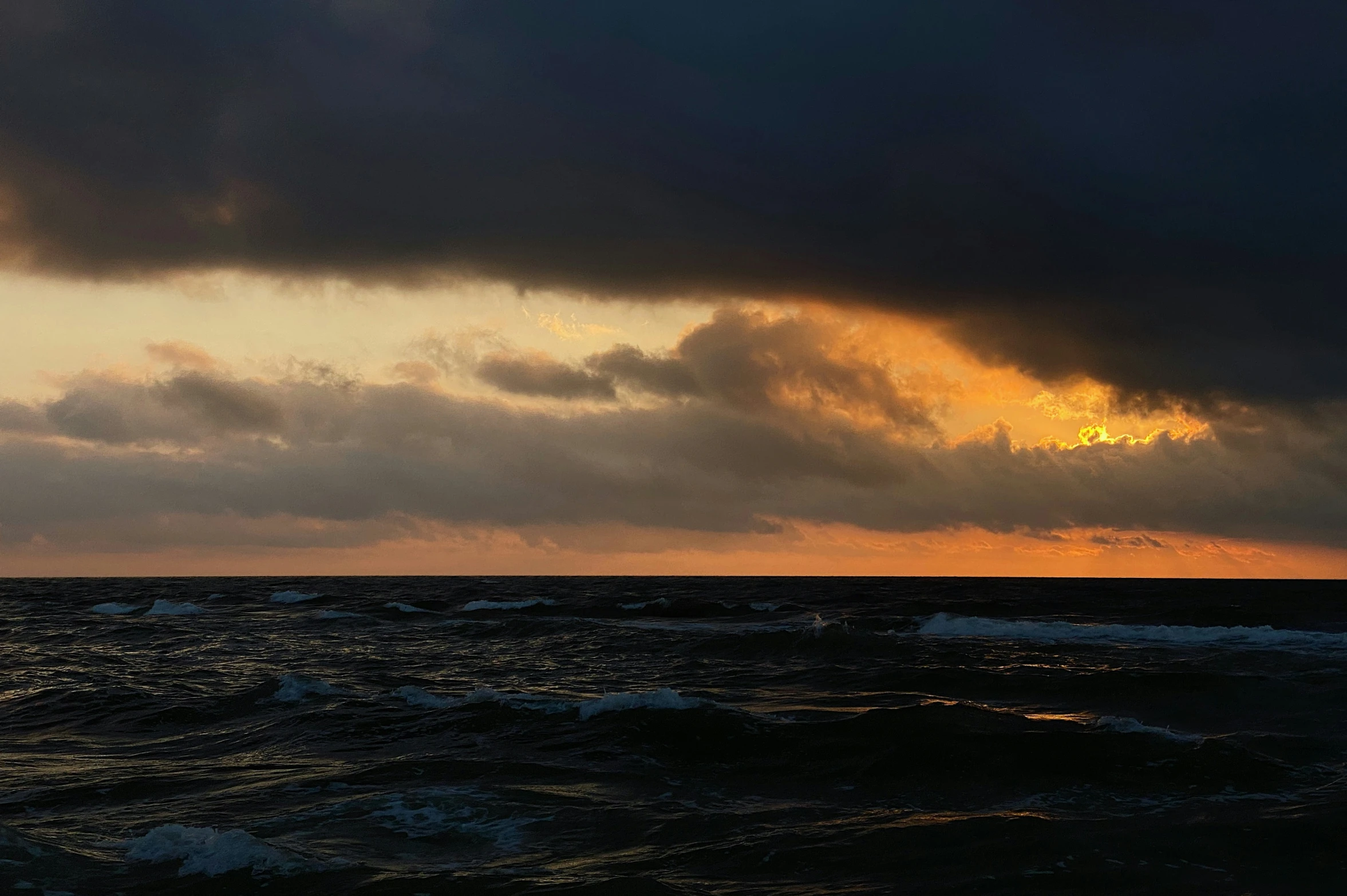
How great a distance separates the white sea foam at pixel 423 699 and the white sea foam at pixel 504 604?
3546 cm

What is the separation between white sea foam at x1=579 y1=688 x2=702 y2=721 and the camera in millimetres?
18062

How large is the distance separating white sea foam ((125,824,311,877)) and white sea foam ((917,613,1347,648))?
30.7m

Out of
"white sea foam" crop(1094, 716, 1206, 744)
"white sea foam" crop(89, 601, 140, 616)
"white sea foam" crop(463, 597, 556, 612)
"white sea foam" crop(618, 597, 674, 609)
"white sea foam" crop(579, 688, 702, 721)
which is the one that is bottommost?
"white sea foam" crop(89, 601, 140, 616)

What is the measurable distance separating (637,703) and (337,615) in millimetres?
36940

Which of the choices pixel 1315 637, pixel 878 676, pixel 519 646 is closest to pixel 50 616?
pixel 519 646

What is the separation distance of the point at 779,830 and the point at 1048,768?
4.99 meters

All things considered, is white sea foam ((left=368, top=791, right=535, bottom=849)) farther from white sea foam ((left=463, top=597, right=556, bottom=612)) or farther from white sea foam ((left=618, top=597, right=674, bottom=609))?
white sea foam ((left=618, top=597, right=674, bottom=609))

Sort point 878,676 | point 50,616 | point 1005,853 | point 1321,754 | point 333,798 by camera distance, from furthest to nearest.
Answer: point 50,616
point 878,676
point 1321,754
point 333,798
point 1005,853

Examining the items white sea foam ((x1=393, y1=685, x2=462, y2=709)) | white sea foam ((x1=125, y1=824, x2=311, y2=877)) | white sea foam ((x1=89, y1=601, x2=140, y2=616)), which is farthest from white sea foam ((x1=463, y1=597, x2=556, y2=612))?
white sea foam ((x1=125, y1=824, x2=311, y2=877))

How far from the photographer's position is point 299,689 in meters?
21.2

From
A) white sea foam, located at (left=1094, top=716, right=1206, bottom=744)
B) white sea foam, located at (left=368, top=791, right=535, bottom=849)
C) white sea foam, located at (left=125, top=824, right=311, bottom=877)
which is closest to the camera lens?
white sea foam, located at (left=125, top=824, right=311, bottom=877)

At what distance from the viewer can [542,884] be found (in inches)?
357

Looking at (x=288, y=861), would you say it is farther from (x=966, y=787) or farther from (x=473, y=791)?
(x=966, y=787)

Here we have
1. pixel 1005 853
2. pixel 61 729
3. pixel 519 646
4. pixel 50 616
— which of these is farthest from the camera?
pixel 50 616
